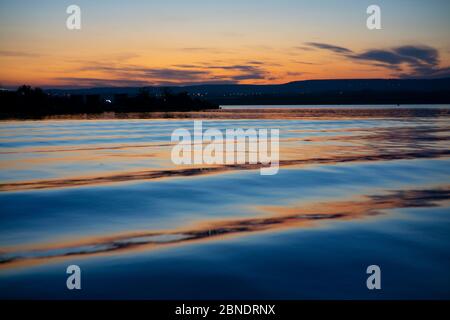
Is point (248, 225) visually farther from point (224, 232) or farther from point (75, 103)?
point (75, 103)

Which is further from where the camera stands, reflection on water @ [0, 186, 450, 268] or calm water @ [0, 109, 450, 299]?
reflection on water @ [0, 186, 450, 268]

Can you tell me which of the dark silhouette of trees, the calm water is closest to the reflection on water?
the calm water

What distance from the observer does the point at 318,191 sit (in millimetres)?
11289

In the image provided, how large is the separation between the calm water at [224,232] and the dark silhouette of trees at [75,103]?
67.2m

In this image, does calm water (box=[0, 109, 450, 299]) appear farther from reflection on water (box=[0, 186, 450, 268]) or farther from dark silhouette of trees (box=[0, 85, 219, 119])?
dark silhouette of trees (box=[0, 85, 219, 119])

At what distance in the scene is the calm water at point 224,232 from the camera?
5531 millimetres

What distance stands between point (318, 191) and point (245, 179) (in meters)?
2.39

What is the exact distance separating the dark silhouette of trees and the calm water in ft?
221

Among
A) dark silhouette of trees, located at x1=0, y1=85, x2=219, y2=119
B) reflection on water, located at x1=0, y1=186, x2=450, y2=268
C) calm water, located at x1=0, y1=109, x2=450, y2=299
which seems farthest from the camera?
dark silhouette of trees, located at x1=0, y1=85, x2=219, y2=119

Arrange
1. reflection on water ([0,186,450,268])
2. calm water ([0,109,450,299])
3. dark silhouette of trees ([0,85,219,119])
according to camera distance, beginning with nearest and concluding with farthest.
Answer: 1. calm water ([0,109,450,299])
2. reflection on water ([0,186,450,268])
3. dark silhouette of trees ([0,85,219,119])

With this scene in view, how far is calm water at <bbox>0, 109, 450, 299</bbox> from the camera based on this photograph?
18.1 feet

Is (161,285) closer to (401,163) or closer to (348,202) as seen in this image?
(348,202)

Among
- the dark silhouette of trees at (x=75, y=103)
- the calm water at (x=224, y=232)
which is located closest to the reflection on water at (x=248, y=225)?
the calm water at (x=224, y=232)
